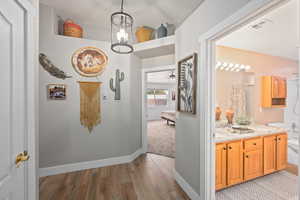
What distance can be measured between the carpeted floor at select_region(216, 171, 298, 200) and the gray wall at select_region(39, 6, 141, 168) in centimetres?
194

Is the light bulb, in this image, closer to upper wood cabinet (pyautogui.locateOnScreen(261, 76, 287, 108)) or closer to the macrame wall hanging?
the macrame wall hanging

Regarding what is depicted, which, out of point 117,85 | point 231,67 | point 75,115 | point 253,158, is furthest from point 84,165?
point 231,67

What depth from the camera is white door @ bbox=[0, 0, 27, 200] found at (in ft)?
2.59

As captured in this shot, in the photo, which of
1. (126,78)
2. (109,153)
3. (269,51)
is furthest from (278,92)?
(109,153)

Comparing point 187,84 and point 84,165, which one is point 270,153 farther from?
point 84,165

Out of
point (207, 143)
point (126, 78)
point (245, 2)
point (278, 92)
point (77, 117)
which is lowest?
point (207, 143)

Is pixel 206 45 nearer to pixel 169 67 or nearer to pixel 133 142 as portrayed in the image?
pixel 169 67

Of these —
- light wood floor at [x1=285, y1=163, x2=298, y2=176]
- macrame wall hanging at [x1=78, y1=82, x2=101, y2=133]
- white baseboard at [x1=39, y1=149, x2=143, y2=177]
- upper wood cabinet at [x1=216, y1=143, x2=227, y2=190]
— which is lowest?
A: light wood floor at [x1=285, y1=163, x2=298, y2=176]

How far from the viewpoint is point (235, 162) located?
1.88 meters

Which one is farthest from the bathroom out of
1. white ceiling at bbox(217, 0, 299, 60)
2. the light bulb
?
the light bulb

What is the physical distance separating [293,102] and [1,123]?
560 centimetres

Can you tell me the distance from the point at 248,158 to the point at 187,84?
1512 mm

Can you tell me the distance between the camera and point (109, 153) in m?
2.64

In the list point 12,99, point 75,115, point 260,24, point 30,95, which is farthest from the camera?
point 75,115
